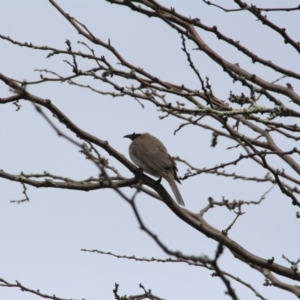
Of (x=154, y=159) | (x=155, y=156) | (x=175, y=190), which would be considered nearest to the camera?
(x=175, y=190)

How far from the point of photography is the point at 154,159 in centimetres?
705

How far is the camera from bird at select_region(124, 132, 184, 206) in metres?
6.71

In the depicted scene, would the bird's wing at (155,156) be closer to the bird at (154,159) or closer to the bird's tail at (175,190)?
the bird at (154,159)

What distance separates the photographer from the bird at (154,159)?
6710 mm

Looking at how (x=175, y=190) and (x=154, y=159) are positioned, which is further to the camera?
(x=154, y=159)

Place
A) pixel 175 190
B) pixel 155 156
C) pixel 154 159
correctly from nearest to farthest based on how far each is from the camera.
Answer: pixel 175 190 → pixel 154 159 → pixel 155 156

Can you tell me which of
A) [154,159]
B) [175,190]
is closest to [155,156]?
[154,159]

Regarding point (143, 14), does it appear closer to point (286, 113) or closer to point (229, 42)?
point (229, 42)

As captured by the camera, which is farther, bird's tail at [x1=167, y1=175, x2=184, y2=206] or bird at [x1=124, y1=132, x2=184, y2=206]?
bird at [x1=124, y1=132, x2=184, y2=206]

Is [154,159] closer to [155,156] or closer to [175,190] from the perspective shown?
[155,156]

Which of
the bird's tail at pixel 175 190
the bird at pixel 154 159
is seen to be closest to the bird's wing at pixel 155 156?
the bird at pixel 154 159

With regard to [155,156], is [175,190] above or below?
below

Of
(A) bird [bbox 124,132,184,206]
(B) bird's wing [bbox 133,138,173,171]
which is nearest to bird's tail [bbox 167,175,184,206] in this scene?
(A) bird [bbox 124,132,184,206]

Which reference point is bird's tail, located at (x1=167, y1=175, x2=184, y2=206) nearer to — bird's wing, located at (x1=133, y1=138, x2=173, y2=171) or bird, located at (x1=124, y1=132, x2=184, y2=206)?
bird, located at (x1=124, y1=132, x2=184, y2=206)
